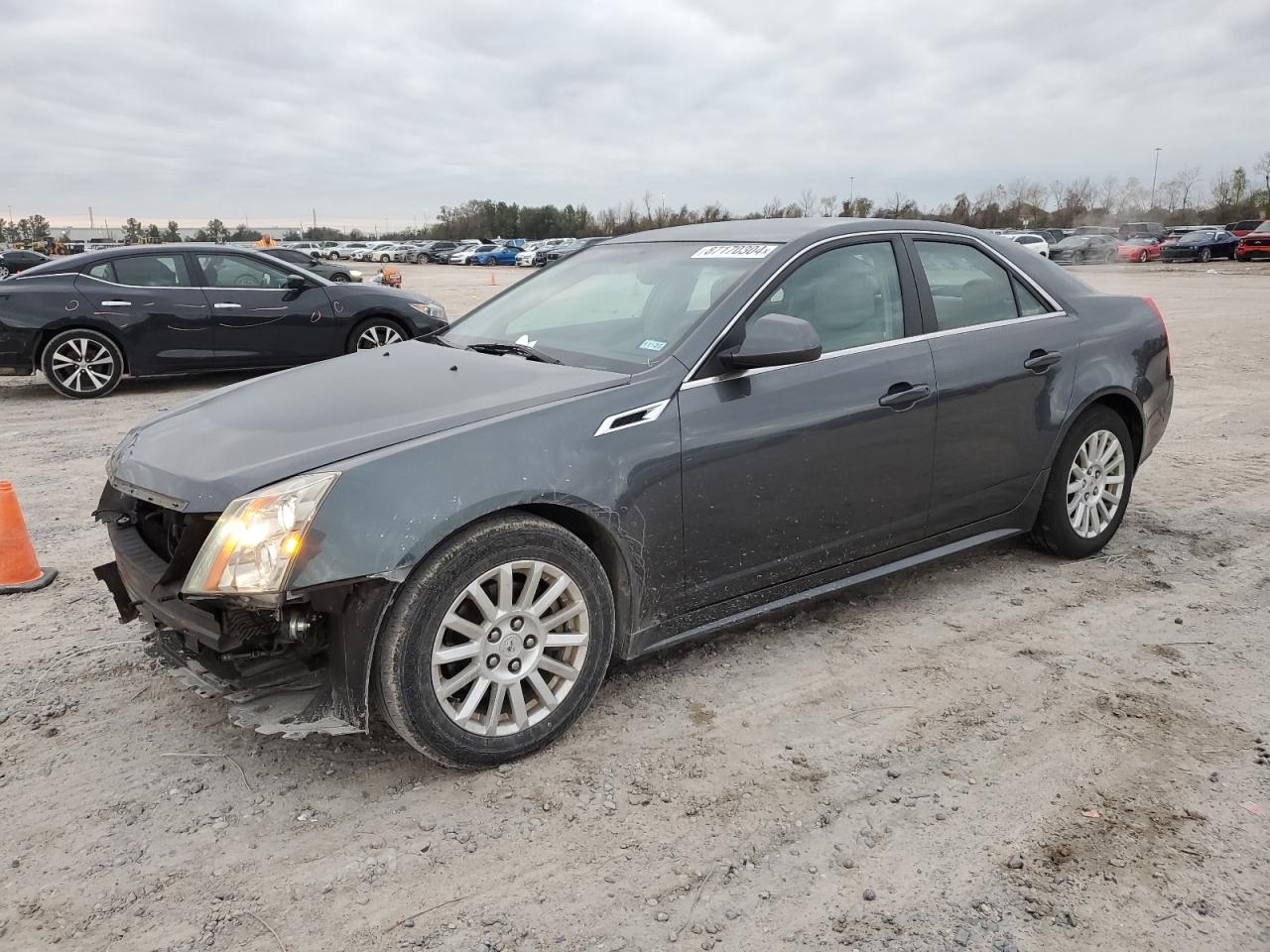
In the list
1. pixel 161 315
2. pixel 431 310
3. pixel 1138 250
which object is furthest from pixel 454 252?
pixel 161 315

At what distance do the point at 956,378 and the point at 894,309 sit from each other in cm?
39

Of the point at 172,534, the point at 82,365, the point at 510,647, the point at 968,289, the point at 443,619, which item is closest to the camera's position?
the point at 443,619

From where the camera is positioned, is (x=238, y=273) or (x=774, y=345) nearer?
(x=774, y=345)

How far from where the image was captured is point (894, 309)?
4027mm

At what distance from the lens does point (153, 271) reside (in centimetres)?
976

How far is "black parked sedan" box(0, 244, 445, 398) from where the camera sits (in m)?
9.43

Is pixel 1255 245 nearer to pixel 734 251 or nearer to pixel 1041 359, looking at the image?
pixel 1041 359

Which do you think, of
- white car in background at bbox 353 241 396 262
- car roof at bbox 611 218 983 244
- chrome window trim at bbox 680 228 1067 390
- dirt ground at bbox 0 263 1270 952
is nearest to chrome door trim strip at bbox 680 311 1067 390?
chrome window trim at bbox 680 228 1067 390

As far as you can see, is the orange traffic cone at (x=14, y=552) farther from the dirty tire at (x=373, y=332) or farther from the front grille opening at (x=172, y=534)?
the dirty tire at (x=373, y=332)

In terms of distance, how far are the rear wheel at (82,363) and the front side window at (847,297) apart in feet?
27.3

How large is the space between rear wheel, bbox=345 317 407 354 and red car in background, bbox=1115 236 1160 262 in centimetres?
3735

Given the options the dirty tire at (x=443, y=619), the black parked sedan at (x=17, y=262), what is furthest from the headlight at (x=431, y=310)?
the black parked sedan at (x=17, y=262)

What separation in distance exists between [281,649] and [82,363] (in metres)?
8.30

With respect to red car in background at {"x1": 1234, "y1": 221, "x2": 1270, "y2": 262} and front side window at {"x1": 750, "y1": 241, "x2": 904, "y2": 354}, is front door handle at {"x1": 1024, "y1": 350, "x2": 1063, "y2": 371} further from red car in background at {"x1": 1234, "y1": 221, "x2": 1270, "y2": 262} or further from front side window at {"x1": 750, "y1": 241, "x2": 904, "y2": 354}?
red car in background at {"x1": 1234, "y1": 221, "x2": 1270, "y2": 262}
